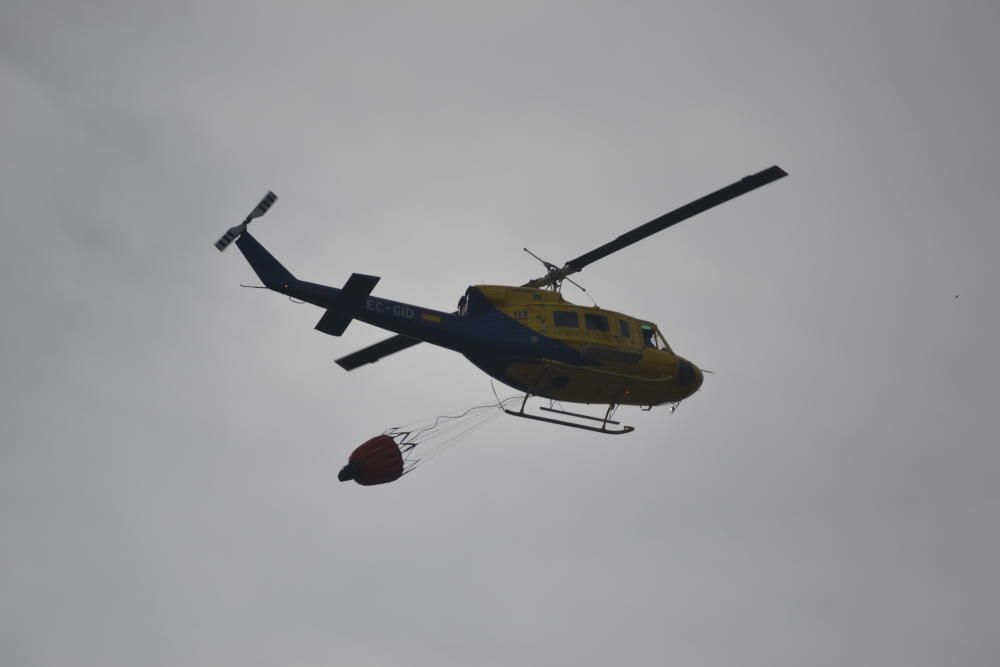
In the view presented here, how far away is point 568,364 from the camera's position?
2302cm

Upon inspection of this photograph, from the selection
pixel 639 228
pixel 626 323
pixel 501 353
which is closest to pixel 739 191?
pixel 639 228

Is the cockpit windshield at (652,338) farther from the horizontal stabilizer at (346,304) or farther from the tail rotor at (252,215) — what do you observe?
the tail rotor at (252,215)

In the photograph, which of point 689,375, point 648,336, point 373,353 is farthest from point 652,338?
point 373,353

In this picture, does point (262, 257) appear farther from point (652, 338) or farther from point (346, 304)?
point (652, 338)

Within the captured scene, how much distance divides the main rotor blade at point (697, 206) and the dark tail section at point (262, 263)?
7.35 meters

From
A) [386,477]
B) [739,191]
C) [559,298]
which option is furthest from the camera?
[559,298]

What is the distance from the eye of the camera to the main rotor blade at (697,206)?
20516 mm

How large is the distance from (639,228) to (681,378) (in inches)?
196

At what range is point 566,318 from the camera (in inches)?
923

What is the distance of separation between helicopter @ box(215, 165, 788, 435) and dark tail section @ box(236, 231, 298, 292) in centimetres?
2

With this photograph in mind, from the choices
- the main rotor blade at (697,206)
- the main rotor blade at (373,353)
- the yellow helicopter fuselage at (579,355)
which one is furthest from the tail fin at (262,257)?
the main rotor blade at (697,206)

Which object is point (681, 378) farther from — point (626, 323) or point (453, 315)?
point (453, 315)

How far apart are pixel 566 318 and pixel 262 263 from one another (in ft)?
23.9

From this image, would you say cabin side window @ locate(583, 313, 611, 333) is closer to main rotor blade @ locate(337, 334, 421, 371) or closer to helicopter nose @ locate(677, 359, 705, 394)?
helicopter nose @ locate(677, 359, 705, 394)
